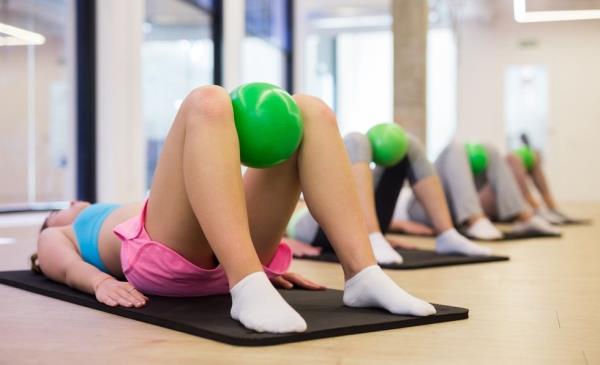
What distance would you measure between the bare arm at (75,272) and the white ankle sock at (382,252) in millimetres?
1162

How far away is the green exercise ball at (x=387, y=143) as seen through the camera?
328cm

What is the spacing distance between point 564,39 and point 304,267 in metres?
9.99

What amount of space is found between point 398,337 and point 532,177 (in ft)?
14.9

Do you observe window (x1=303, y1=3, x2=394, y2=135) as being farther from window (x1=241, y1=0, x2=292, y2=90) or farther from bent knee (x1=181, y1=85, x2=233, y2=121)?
bent knee (x1=181, y1=85, x2=233, y2=121)

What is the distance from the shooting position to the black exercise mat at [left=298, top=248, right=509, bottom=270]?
2.95m

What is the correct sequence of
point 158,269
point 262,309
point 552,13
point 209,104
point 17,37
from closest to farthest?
point 262,309
point 209,104
point 158,269
point 17,37
point 552,13

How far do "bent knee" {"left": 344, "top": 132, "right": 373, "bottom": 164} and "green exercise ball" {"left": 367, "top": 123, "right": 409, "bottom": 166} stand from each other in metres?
0.03

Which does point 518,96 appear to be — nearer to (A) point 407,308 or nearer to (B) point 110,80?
(B) point 110,80

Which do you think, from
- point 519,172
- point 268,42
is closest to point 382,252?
point 519,172

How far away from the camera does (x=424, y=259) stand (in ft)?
10.2

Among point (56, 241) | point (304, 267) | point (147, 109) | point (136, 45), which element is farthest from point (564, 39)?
point (56, 241)

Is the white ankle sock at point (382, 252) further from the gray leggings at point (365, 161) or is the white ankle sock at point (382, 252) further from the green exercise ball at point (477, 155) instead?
the green exercise ball at point (477, 155)

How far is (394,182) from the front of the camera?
3.52 m

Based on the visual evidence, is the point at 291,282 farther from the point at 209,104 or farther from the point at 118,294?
the point at 209,104
